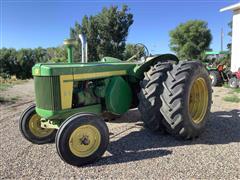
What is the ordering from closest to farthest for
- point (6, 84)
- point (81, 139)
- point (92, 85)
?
point (81, 139), point (92, 85), point (6, 84)

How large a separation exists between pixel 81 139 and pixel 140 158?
2.84 ft

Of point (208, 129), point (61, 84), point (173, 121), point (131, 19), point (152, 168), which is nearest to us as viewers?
point (152, 168)

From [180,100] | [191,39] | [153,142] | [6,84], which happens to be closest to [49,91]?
[153,142]

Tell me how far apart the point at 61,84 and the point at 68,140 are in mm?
872

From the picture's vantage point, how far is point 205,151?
13.4 feet

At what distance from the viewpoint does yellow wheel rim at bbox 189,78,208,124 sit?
5036 millimetres

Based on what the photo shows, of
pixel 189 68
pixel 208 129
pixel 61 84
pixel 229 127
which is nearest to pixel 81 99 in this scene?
pixel 61 84

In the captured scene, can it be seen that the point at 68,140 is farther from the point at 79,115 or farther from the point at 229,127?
the point at 229,127

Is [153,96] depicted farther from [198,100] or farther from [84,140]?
[84,140]

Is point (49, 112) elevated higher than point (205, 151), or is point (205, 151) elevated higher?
point (49, 112)

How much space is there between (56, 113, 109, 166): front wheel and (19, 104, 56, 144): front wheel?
118 cm

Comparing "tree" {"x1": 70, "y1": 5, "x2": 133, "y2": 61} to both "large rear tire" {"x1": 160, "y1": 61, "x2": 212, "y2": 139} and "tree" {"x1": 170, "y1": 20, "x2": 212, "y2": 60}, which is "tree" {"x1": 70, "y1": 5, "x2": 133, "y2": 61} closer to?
"tree" {"x1": 170, "y1": 20, "x2": 212, "y2": 60}

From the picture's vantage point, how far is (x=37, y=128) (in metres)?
4.69

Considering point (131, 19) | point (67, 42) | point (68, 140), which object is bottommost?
point (68, 140)
